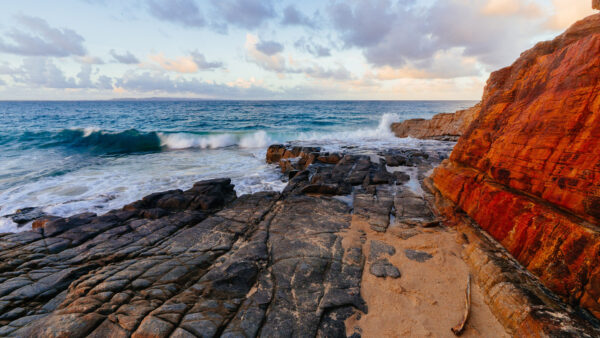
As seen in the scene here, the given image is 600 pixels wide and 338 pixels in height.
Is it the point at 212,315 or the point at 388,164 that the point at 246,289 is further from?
the point at 388,164

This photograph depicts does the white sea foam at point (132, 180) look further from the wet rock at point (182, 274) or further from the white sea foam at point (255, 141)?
the white sea foam at point (255, 141)

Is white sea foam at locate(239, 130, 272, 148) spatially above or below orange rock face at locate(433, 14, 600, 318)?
below

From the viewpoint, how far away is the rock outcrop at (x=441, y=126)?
24869 millimetres

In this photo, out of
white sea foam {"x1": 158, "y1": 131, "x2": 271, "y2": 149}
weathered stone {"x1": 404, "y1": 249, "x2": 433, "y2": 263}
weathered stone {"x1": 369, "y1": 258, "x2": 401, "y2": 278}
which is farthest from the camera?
white sea foam {"x1": 158, "y1": 131, "x2": 271, "y2": 149}

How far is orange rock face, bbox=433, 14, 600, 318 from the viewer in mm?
3959

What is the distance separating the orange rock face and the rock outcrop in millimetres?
19528

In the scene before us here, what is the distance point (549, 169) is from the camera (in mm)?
4902

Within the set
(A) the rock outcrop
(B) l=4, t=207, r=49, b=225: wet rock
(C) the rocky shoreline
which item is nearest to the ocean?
(B) l=4, t=207, r=49, b=225: wet rock

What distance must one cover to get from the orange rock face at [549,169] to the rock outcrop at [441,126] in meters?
19.5

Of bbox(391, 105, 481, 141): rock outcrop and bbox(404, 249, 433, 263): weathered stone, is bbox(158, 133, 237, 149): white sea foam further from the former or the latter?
bbox(404, 249, 433, 263): weathered stone

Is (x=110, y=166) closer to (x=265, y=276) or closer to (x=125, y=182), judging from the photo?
(x=125, y=182)

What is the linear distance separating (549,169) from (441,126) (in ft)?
82.6

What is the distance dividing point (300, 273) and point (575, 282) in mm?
4476

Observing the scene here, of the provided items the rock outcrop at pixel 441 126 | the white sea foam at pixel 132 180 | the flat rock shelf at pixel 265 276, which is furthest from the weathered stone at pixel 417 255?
the rock outcrop at pixel 441 126
